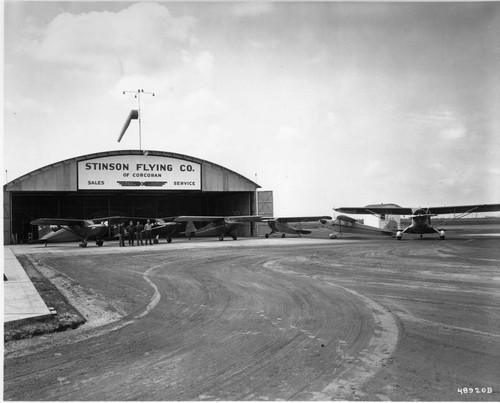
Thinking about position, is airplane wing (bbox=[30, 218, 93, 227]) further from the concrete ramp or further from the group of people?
the concrete ramp

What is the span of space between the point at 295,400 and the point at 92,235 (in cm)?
2558

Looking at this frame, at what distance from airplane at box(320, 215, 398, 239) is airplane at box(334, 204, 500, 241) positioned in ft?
5.27

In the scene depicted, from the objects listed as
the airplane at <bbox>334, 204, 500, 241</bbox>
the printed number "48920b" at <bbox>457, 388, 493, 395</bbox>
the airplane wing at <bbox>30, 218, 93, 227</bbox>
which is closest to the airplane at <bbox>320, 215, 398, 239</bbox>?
the airplane at <bbox>334, 204, 500, 241</bbox>

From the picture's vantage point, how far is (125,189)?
1324 inches

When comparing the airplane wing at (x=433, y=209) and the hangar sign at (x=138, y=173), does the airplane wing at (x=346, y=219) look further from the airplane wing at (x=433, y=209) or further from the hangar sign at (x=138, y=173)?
the hangar sign at (x=138, y=173)

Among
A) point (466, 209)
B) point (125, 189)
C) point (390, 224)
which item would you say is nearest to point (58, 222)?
point (125, 189)

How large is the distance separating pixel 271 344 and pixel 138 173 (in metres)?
30.5

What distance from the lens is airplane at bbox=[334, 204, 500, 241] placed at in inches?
1142

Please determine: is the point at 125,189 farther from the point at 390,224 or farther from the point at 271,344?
the point at 271,344

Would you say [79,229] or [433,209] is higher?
[433,209]

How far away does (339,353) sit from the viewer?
15.6ft

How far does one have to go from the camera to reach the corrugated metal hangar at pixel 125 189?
3166 cm

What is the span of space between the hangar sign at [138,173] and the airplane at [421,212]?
13105 mm

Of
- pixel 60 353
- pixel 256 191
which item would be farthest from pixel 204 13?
pixel 256 191
